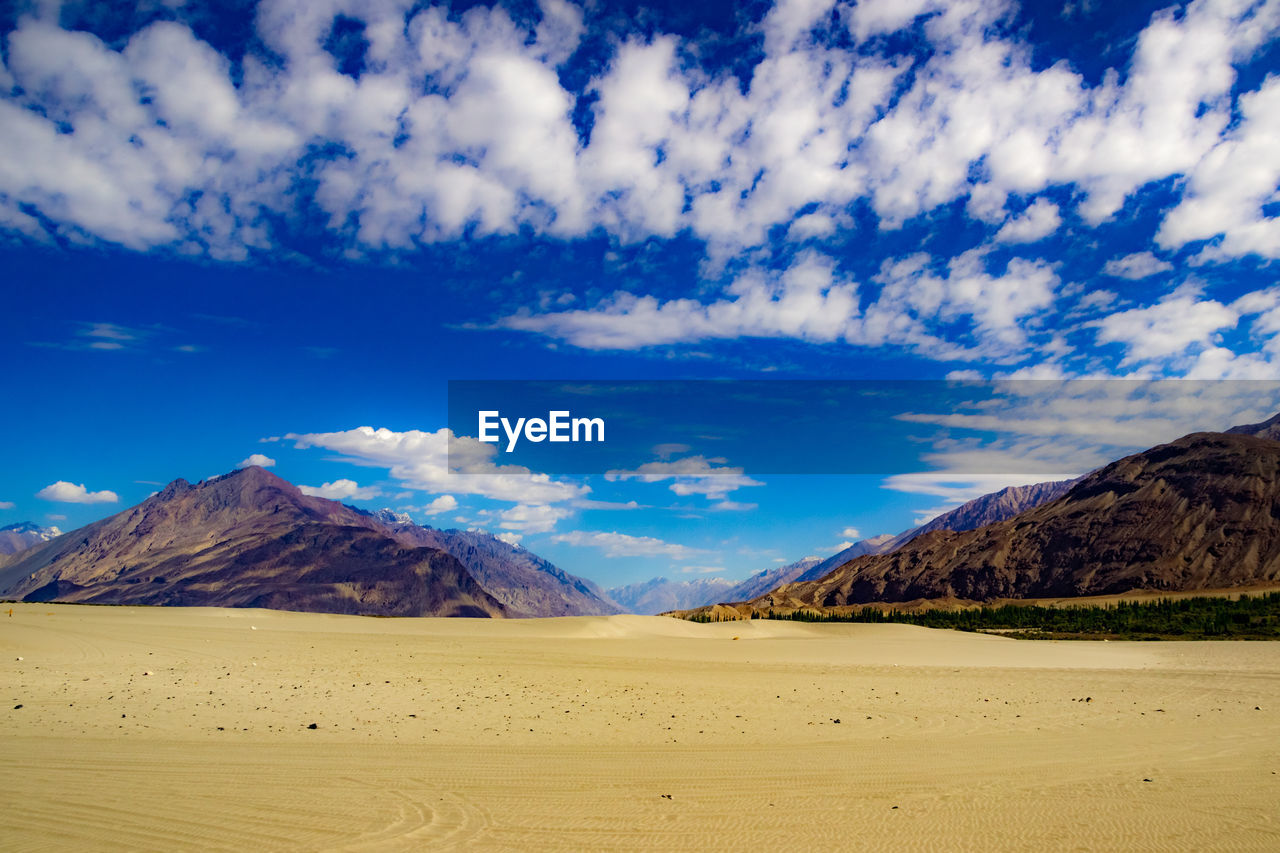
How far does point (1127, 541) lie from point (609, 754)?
4750 inches

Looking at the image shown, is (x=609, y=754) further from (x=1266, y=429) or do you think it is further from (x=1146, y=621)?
(x=1266, y=429)

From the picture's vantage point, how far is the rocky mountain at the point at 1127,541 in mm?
90188

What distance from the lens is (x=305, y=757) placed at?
8.96 metres

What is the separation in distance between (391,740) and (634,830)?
17.0 feet

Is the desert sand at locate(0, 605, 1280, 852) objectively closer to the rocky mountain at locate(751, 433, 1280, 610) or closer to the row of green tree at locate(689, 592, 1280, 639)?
the row of green tree at locate(689, 592, 1280, 639)

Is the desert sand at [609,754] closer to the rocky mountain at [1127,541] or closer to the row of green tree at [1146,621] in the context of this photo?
the row of green tree at [1146,621]

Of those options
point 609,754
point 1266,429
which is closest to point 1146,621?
point 609,754

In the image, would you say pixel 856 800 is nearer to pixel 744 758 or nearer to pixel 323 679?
pixel 744 758

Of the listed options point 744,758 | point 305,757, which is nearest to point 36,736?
point 305,757

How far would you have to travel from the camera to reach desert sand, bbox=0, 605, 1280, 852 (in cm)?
646

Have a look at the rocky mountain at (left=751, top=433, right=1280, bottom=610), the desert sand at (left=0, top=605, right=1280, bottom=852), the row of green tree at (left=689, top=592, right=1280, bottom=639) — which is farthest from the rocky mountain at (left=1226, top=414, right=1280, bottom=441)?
the desert sand at (left=0, top=605, right=1280, bottom=852)

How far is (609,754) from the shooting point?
9594 millimetres

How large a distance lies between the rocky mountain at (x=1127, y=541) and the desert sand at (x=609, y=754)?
92.0 metres

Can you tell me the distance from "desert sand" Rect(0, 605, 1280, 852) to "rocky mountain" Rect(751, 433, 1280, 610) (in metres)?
92.0
